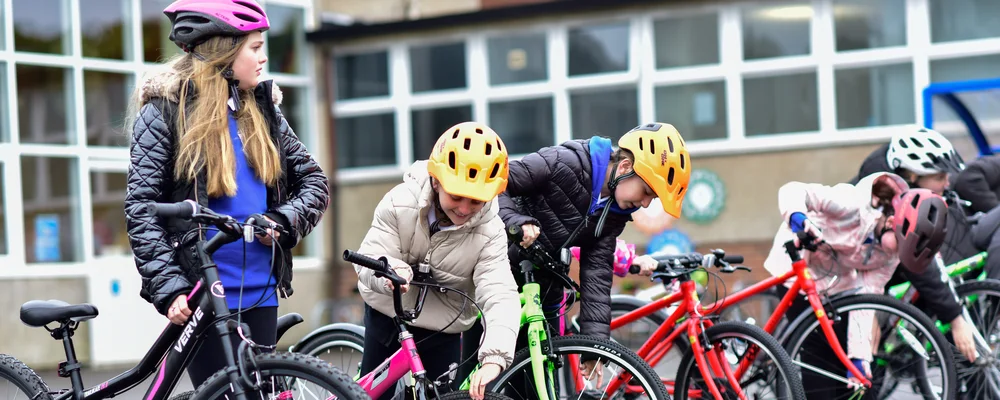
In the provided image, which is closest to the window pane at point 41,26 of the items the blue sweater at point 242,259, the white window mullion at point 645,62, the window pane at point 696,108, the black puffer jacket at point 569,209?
the white window mullion at point 645,62

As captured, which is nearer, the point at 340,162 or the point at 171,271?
the point at 171,271

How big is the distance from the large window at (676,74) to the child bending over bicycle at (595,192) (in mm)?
11026

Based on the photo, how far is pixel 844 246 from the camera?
6.67 m

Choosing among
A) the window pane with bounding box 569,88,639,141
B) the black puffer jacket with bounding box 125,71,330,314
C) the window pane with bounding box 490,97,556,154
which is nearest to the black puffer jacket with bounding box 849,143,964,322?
the black puffer jacket with bounding box 125,71,330,314

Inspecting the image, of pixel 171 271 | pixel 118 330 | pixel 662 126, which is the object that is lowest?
pixel 118 330

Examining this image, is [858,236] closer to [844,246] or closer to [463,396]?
[844,246]

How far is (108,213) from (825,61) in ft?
30.5

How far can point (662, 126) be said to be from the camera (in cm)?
547

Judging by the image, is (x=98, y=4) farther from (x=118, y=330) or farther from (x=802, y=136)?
(x=802, y=136)

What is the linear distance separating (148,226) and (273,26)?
13.9 m

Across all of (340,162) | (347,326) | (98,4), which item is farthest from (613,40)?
(347,326)

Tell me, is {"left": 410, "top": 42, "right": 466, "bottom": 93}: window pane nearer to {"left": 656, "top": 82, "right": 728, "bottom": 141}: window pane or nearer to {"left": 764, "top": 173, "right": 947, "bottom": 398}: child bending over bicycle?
{"left": 656, "top": 82, "right": 728, "bottom": 141}: window pane

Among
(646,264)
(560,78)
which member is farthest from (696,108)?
(646,264)

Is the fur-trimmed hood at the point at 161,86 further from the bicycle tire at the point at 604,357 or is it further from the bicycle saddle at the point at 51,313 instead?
the bicycle tire at the point at 604,357
